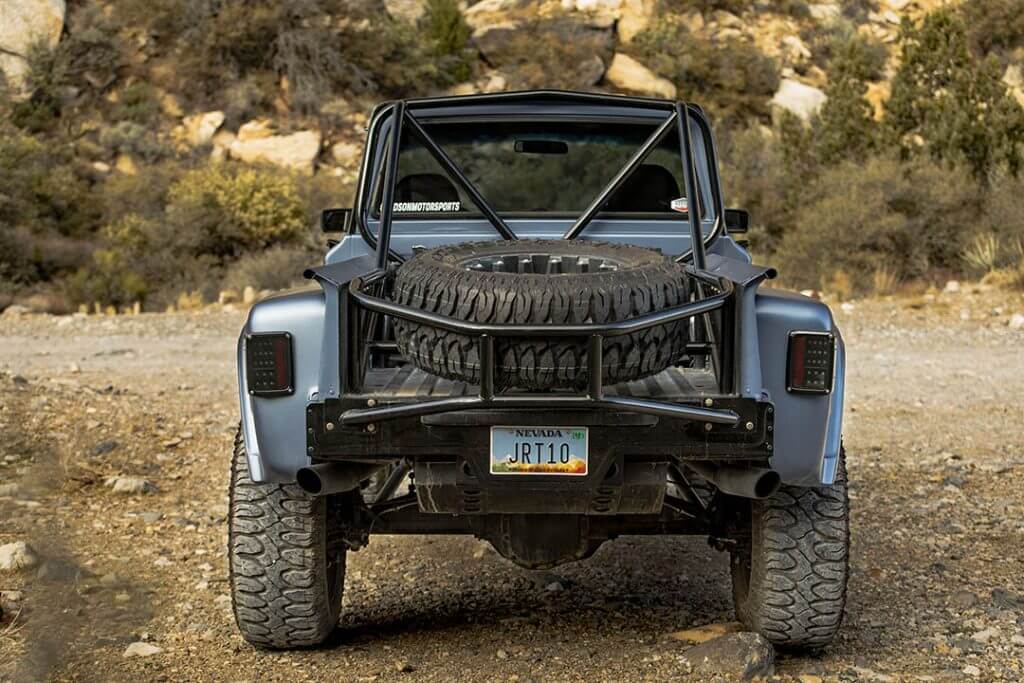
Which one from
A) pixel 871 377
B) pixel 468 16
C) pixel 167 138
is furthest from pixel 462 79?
pixel 871 377

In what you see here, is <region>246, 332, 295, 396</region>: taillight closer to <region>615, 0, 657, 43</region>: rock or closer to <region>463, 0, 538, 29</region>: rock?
<region>615, 0, 657, 43</region>: rock

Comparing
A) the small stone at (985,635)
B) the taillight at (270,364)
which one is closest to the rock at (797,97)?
the small stone at (985,635)

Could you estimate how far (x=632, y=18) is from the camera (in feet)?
113

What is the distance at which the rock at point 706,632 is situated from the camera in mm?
4328

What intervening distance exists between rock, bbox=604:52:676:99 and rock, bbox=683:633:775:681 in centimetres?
2864

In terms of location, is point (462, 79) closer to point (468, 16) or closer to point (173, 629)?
point (468, 16)

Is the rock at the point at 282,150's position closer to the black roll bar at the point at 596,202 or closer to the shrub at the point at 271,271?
the shrub at the point at 271,271

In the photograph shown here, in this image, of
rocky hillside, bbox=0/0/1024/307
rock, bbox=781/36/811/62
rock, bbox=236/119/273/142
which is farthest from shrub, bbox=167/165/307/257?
rock, bbox=781/36/811/62

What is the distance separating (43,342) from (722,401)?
10803 mm

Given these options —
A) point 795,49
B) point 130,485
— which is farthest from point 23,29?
point 130,485

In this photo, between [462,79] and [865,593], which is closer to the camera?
[865,593]

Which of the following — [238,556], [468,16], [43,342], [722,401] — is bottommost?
[43,342]

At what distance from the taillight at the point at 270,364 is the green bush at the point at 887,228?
14789mm

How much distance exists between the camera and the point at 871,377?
1076 centimetres
